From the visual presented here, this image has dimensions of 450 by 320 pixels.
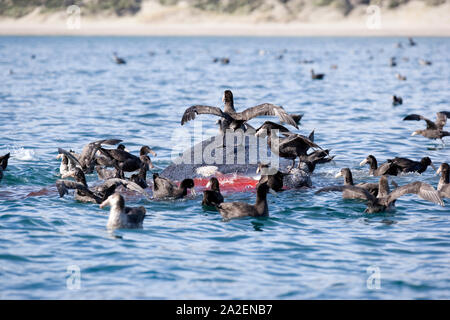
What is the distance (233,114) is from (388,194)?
14.0 feet

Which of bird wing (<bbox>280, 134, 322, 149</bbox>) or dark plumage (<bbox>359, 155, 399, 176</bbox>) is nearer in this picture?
bird wing (<bbox>280, 134, 322, 149</bbox>)

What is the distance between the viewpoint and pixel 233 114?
1502 centimetres

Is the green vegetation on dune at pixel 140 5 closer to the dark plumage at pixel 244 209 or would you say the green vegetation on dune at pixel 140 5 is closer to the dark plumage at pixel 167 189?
the dark plumage at pixel 167 189

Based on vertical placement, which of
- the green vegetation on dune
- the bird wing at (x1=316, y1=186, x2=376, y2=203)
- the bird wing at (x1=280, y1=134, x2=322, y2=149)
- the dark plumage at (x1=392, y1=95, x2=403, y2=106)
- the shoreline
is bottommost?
the bird wing at (x1=316, y1=186, x2=376, y2=203)

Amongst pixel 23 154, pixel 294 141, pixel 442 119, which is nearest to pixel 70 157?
pixel 23 154

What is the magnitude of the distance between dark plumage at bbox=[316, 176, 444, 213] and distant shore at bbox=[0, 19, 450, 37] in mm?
87859

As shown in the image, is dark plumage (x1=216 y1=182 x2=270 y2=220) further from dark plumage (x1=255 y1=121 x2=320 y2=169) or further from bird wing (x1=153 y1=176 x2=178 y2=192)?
dark plumage (x1=255 y1=121 x2=320 y2=169)

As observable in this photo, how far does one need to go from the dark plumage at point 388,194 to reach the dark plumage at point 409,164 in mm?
2975

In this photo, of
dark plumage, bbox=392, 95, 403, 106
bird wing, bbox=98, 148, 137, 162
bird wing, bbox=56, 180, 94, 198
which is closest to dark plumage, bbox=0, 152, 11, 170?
bird wing, bbox=98, 148, 137, 162

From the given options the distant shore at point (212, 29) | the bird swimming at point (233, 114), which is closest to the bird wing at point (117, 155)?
the bird swimming at point (233, 114)

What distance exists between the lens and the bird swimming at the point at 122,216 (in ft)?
35.1

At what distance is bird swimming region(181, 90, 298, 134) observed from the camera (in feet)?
47.2

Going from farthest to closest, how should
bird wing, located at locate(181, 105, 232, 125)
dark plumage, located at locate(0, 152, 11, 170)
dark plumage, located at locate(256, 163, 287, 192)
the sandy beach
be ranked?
1. the sandy beach
2. dark plumage, located at locate(0, 152, 11, 170)
3. bird wing, located at locate(181, 105, 232, 125)
4. dark plumage, located at locate(256, 163, 287, 192)

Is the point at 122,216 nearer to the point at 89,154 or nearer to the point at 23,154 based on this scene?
the point at 89,154
